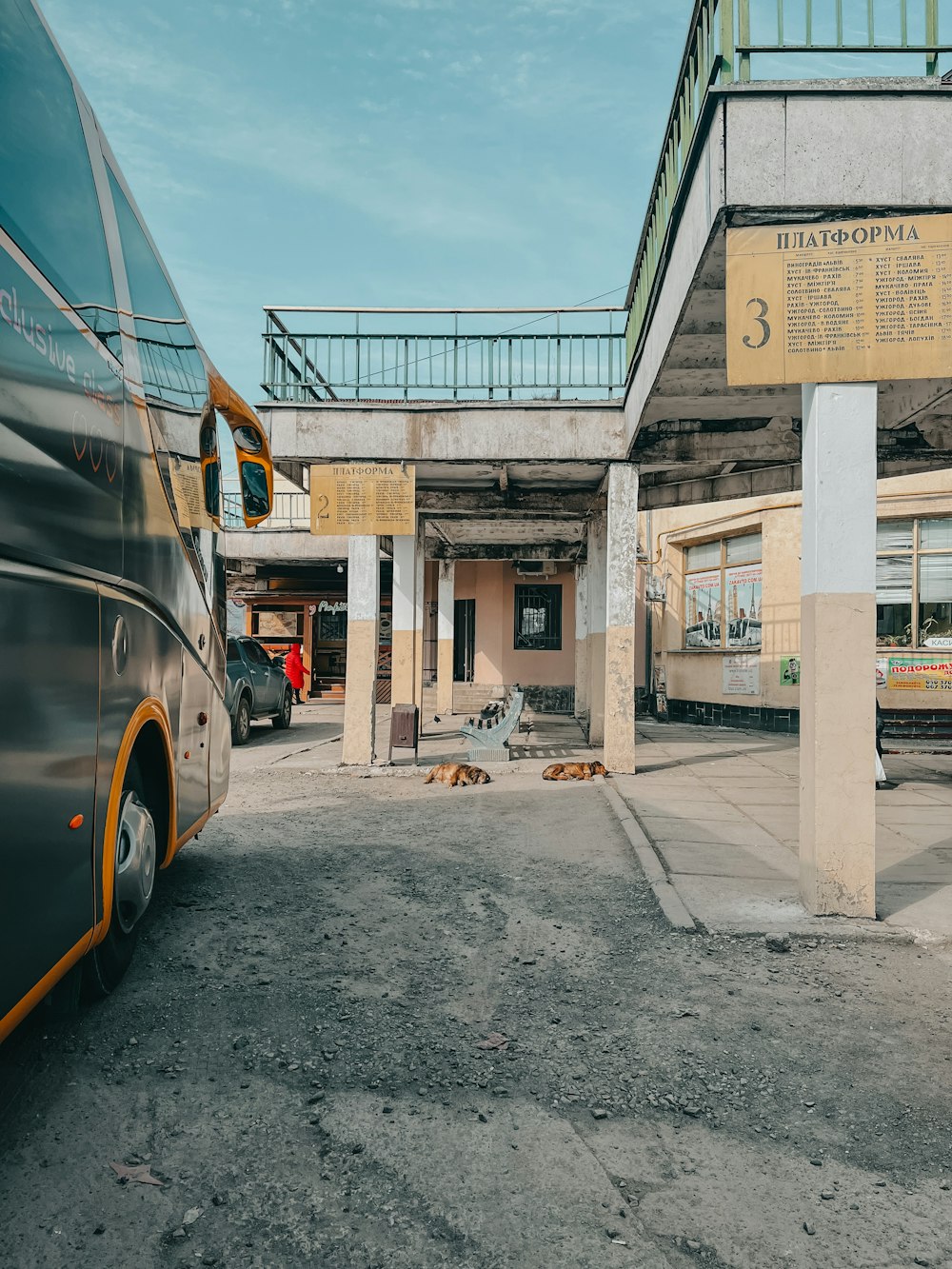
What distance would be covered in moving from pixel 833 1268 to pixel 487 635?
902 inches

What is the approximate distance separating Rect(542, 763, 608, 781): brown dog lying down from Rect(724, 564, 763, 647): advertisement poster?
7124 millimetres

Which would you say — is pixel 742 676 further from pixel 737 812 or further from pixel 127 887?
pixel 127 887

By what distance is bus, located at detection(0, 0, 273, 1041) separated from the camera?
9.08 ft

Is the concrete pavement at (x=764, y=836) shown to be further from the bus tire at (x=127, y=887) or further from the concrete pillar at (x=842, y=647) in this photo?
the bus tire at (x=127, y=887)

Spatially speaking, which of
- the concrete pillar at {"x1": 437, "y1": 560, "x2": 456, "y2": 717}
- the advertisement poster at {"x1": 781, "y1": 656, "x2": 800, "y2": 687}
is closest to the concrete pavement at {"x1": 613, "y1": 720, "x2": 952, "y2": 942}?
the advertisement poster at {"x1": 781, "y1": 656, "x2": 800, "y2": 687}

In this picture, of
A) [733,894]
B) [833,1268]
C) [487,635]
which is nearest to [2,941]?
[833,1268]

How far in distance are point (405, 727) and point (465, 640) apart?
42.1ft

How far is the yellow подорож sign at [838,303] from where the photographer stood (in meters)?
5.27

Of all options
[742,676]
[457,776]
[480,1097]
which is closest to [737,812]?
[457,776]

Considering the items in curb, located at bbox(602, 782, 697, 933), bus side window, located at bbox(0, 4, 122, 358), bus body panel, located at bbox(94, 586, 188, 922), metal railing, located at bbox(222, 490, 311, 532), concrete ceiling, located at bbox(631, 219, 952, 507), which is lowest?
curb, located at bbox(602, 782, 697, 933)

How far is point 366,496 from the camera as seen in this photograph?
11.9m

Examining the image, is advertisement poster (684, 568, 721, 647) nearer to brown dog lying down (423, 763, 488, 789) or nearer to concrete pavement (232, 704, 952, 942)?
concrete pavement (232, 704, 952, 942)

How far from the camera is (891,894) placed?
6.02 metres

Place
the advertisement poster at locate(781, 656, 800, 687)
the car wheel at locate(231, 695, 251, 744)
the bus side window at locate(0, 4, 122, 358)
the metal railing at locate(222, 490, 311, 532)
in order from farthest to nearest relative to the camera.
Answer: the metal railing at locate(222, 490, 311, 532) < the advertisement poster at locate(781, 656, 800, 687) < the car wheel at locate(231, 695, 251, 744) < the bus side window at locate(0, 4, 122, 358)
